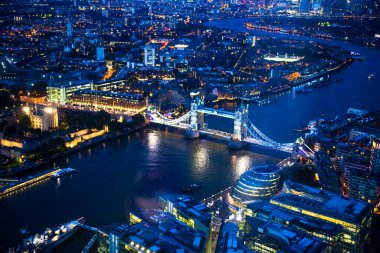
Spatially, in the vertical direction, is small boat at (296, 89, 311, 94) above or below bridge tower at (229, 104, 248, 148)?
below

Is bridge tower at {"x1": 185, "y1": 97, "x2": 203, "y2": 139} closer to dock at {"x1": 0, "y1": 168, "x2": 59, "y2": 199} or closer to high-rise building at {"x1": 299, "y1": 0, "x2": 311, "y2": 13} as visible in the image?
dock at {"x1": 0, "y1": 168, "x2": 59, "y2": 199}

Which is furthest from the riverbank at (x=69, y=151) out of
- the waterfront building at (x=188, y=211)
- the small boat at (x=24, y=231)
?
the waterfront building at (x=188, y=211)

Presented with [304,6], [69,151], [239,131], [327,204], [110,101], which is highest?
[304,6]

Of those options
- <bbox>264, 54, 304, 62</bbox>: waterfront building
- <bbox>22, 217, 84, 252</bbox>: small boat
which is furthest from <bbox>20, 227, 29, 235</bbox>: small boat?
<bbox>264, 54, 304, 62</bbox>: waterfront building

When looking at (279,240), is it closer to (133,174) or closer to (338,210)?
(338,210)

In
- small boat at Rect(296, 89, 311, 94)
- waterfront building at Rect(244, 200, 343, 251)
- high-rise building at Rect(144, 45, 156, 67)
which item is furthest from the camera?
high-rise building at Rect(144, 45, 156, 67)

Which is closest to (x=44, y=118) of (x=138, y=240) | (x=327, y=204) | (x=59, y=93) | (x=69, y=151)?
(x=69, y=151)
